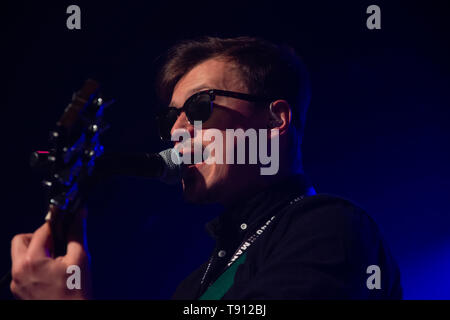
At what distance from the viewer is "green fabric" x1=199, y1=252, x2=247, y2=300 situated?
62.5 inches

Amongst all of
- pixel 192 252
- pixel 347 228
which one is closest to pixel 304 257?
pixel 347 228

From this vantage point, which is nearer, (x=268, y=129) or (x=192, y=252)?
(x=268, y=129)

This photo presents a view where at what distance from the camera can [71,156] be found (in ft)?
4.12

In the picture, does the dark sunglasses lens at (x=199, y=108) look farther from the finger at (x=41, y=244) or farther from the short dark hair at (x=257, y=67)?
the finger at (x=41, y=244)

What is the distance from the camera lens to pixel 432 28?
312 cm

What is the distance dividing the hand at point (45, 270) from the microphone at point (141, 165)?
10.1 inches

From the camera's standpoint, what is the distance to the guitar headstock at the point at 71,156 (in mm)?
1226

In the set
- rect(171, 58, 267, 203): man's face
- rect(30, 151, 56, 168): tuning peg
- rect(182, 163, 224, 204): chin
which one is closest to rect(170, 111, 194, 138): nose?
rect(171, 58, 267, 203): man's face

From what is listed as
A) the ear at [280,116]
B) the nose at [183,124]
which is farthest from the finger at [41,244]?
the ear at [280,116]

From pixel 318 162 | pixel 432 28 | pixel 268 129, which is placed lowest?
pixel 318 162

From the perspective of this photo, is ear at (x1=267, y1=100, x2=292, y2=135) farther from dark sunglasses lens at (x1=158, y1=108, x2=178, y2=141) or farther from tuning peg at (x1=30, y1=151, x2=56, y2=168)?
tuning peg at (x1=30, y1=151, x2=56, y2=168)

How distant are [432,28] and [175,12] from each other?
6.34ft

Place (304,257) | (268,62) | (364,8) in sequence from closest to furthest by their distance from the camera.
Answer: (304,257) < (268,62) < (364,8)
